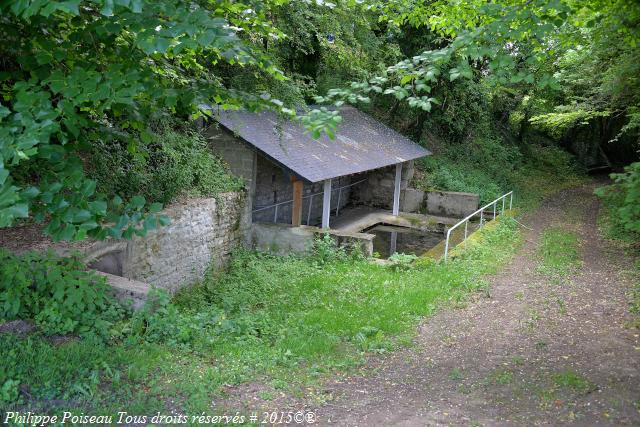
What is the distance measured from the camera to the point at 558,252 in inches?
488

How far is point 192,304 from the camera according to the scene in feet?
29.7

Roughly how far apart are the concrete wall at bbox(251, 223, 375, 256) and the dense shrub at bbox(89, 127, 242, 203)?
124 centimetres

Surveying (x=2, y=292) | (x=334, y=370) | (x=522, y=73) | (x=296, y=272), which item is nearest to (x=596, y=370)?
(x=334, y=370)

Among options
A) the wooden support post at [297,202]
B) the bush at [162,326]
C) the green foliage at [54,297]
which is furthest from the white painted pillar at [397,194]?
the green foliage at [54,297]

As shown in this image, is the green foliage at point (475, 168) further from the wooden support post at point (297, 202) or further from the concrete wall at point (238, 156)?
the concrete wall at point (238, 156)

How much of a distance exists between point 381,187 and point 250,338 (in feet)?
41.6

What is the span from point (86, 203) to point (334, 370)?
11.0 ft

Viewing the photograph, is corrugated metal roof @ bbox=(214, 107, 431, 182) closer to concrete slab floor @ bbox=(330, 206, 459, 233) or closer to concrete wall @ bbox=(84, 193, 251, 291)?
concrete wall @ bbox=(84, 193, 251, 291)

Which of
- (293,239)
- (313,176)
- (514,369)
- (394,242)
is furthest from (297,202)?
(514,369)

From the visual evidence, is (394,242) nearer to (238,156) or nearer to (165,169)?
(238,156)

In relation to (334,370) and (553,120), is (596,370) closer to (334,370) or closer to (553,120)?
(334,370)

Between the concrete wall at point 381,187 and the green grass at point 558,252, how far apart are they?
5.12 m

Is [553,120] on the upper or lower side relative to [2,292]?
upper

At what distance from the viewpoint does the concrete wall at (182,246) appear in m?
8.18
